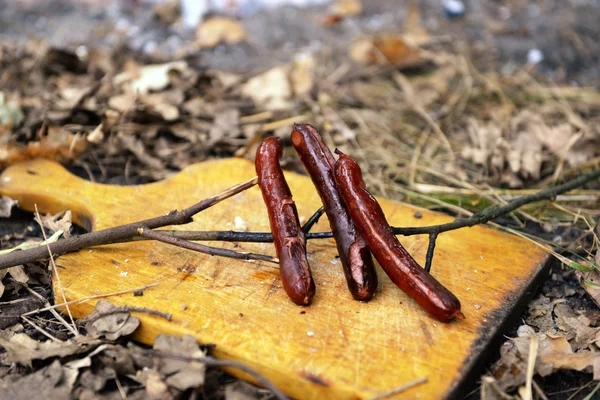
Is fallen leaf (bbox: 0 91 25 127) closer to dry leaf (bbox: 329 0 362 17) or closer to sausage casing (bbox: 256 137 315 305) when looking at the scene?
sausage casing (bbox: 256 137 315 305)

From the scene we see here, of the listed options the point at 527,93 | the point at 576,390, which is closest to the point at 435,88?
the point at 527,93

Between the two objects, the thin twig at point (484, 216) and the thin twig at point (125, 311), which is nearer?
the thin twig at point (125, 311)

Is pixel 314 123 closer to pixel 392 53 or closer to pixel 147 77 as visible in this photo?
pixel 147 77

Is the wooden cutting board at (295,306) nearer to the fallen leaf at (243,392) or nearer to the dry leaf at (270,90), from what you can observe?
the fallen leaf at (243,392)

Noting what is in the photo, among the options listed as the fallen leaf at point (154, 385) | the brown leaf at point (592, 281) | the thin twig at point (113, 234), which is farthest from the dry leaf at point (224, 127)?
the brown leaf at point (592, 281)

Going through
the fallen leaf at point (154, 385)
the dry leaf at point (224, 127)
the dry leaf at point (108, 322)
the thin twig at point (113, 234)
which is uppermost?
the thin twig at point (113, 234)

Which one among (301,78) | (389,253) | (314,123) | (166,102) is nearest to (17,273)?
(389,253)
